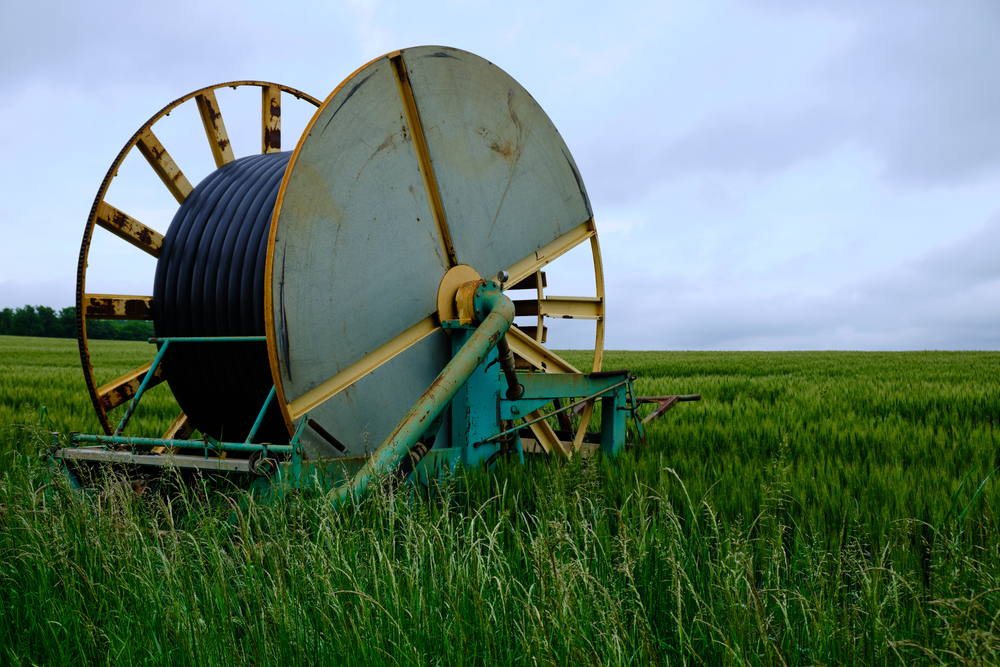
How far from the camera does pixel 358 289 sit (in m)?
3.81

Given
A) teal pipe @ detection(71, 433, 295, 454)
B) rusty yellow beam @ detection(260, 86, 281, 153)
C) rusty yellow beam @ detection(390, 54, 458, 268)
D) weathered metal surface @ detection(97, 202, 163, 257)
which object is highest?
rusty yellow beam @ detection(260, 86, 281, 153)

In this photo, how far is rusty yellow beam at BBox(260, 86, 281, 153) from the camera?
5384 mm

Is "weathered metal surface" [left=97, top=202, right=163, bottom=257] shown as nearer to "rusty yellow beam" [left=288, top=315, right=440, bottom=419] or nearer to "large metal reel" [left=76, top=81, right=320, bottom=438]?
"large metal reel" [left=76, top=81, right=320, bottom=438]

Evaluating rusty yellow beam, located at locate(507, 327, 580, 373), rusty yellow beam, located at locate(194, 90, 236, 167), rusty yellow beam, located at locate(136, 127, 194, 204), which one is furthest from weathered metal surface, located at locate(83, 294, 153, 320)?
rusty yellow beam, located at locate(507, 327, 580, 373)

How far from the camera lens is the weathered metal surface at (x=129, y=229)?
434cm

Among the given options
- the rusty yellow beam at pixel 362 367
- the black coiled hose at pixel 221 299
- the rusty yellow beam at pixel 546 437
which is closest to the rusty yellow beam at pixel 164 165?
the black coiled hose at pixel 221 299

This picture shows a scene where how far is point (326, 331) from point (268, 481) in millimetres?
840

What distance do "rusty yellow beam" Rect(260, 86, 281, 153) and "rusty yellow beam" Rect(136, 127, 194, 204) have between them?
852 mm

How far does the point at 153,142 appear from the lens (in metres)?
4.62

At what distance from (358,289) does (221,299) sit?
0.91 m

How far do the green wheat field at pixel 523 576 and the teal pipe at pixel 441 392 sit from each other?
14 cm

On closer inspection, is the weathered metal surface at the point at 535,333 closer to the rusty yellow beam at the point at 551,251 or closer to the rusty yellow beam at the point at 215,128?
the rusty yellow beam at the point at 551,251

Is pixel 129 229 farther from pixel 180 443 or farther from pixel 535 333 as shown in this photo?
pixel 535 333

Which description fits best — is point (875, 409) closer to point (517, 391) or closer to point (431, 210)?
point (517, 391)
